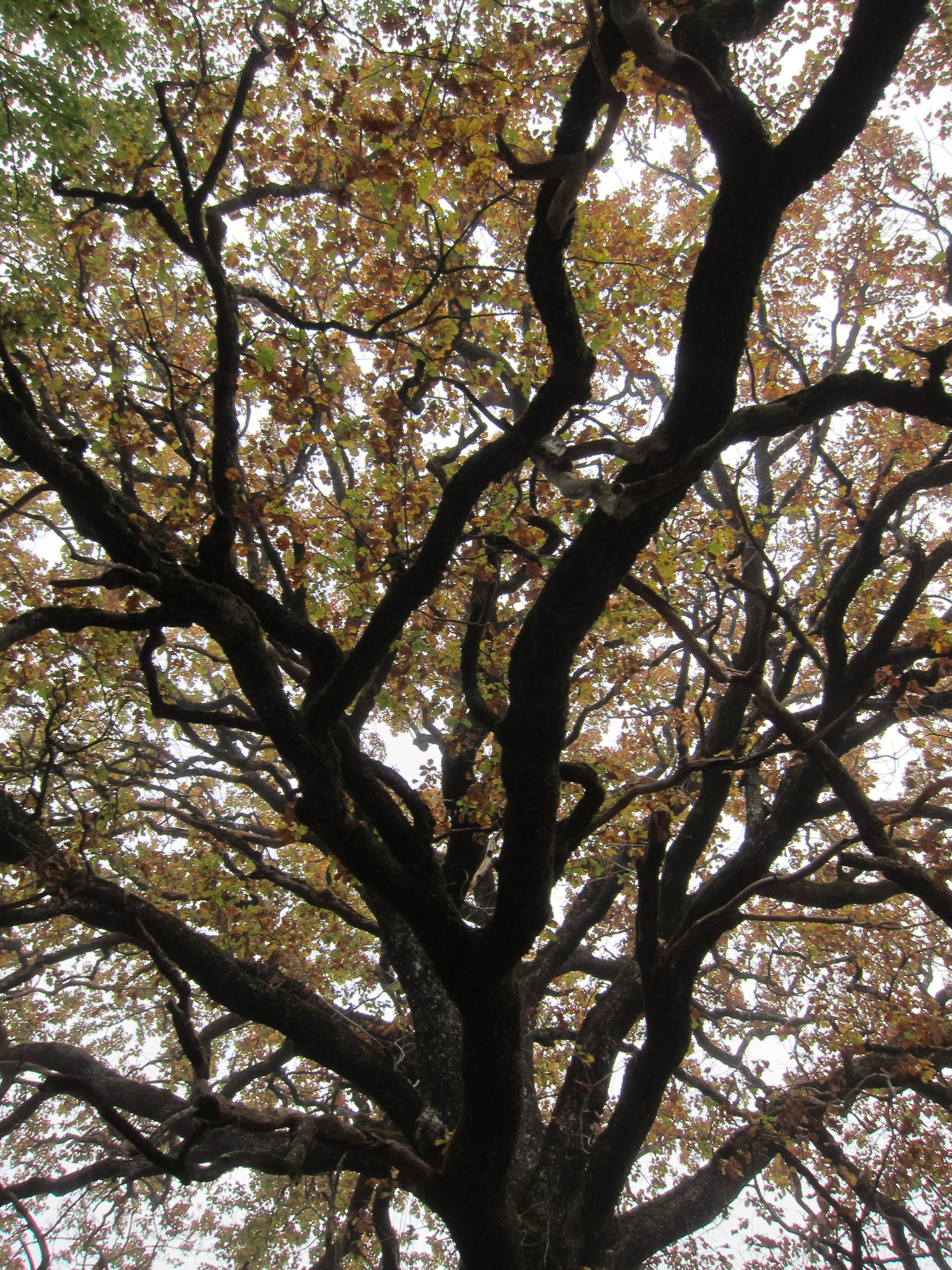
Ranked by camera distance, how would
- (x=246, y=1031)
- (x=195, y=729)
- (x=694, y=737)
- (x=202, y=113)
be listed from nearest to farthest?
(x=202, y=113) → (x=694, y=737) → (x=195, y=729) → (x=246, y=1031)

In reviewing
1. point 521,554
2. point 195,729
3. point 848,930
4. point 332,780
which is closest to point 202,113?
point 521,554

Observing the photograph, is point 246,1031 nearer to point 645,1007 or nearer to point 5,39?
point 645,1007

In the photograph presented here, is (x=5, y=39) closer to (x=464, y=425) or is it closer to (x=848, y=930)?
(x=464, y=425)

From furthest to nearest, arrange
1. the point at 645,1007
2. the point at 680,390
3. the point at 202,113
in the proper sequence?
the point at 202,113 < the point at 645,1007 < the point at 680,390

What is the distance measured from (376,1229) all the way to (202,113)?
1310cm

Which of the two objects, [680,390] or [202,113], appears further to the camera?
[202,113]

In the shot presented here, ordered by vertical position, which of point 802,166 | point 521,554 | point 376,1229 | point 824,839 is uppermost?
point 824,839

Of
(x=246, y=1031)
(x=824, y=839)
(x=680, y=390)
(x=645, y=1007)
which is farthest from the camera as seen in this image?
(x=246, y=1031)

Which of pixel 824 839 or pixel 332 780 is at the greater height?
pixel 824 839

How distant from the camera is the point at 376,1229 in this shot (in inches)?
340

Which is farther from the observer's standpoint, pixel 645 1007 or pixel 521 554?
pixel 645 1007

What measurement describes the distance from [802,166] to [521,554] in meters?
2.57

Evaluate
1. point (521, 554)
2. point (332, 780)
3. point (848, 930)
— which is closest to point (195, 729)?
point (332, 780)

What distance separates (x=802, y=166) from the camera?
329 cm
